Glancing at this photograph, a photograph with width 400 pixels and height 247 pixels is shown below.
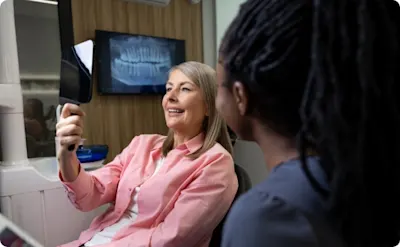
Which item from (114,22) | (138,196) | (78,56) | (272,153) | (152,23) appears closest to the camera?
(272,153)

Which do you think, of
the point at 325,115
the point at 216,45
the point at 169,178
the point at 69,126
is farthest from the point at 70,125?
the point at 216,45

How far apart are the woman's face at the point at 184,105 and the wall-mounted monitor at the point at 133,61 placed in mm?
754

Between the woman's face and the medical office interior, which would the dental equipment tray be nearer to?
the medical office interior

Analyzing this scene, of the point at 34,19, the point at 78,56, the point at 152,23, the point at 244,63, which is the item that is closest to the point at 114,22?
the point at 152,23

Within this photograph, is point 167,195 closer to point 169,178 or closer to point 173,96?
point 169,178

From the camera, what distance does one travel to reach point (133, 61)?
2.05 metres

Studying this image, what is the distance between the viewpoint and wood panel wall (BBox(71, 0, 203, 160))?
188 cm

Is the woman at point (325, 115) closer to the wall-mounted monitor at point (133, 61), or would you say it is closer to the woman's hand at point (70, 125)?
the woman's hand at point (70, 125)

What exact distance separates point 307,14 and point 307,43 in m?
0.04

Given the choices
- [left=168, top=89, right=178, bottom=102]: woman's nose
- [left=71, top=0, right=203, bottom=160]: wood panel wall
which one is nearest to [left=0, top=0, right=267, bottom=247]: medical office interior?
[left=71, top=0, right=203, bottom=160]: wood panel wall

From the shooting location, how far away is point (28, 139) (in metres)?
1.63

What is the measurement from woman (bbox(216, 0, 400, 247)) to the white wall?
1.85 meters

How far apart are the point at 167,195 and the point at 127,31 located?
122 cm

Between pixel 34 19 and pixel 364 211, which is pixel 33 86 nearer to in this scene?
pixel 34 19
